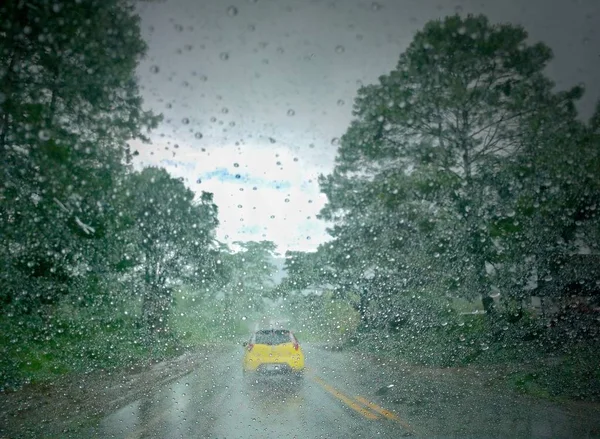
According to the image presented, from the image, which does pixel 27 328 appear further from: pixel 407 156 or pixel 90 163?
pixel 407 156

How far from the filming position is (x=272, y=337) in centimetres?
964

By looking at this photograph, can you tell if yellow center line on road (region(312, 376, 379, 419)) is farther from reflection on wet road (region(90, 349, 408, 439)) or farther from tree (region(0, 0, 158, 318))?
tree (region(0, 0, 158, 318))

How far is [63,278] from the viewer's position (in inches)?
399

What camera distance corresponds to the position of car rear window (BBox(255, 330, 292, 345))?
9539mm

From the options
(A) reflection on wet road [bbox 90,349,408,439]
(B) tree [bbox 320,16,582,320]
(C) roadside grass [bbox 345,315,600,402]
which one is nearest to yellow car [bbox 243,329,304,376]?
(A) reflection on wet road [bbox 90,349,408,439]

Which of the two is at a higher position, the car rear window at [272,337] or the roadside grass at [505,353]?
the car rear window at [272,337]

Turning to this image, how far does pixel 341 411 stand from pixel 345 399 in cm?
106

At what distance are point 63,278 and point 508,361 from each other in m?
9.41

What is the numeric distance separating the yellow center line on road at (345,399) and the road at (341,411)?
1 centimetres

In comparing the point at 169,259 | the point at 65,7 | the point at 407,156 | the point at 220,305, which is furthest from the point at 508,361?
the point at 65,7

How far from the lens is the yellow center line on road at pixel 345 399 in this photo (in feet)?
20.4

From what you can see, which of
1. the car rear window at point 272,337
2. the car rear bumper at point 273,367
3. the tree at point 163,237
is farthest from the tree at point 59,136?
the car rear bumper at point 273,367

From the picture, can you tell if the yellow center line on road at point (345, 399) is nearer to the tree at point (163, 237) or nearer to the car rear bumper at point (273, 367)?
the car rear bumper at point (273, 367)

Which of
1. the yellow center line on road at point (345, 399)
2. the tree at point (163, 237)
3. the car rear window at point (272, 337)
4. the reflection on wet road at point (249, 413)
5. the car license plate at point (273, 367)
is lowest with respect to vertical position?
the yellow center line on road at point (345, 399)
